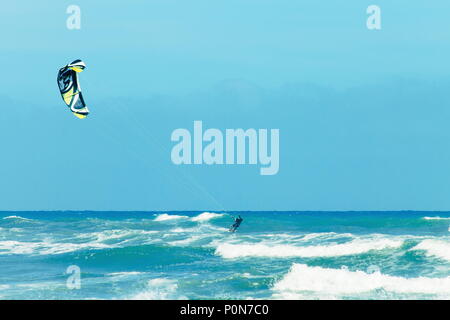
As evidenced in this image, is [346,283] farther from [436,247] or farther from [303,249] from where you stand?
[303,249]

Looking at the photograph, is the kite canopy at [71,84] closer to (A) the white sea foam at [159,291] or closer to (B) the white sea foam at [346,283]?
(A) the white sea foam at [159,291]

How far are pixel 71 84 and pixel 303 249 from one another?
361 inches

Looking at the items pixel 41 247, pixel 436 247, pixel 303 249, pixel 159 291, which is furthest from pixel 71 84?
pixel 436 247

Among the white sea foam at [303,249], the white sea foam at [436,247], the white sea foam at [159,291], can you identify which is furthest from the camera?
the white sea foam at [303,249]

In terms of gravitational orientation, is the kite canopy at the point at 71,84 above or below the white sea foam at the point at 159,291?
above

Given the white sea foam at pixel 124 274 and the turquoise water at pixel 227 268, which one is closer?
the turquoise water at pixel 227 268

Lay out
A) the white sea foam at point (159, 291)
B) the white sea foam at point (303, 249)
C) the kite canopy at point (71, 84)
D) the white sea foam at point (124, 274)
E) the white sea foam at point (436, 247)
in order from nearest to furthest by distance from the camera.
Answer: the white sea foam at point (159, 291)
the kite canopy at point (71, 84)
the white sea foam at point (124, 274)
the white sea foam at point (436, 247)
the white sea foam at point (303, 249)

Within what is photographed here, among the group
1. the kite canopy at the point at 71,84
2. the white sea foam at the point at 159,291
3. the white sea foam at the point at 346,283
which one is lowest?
the white sea foam at the point at 159,291

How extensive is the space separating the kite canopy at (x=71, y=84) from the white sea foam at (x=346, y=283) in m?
5.76

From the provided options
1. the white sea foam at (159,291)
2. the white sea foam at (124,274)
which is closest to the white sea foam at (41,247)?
the white sea foam at (124,274)

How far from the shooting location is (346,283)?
12469mm

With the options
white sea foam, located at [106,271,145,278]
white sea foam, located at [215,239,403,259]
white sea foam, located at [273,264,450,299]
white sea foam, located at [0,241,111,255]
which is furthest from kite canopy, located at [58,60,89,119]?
white sea foam, located at [0,241,111,255]

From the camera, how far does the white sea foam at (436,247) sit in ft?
51.9

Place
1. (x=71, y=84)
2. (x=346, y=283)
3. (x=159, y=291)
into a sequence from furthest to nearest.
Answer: (x=71, y=84), (x=346, y=283), (x=159, y=291)
